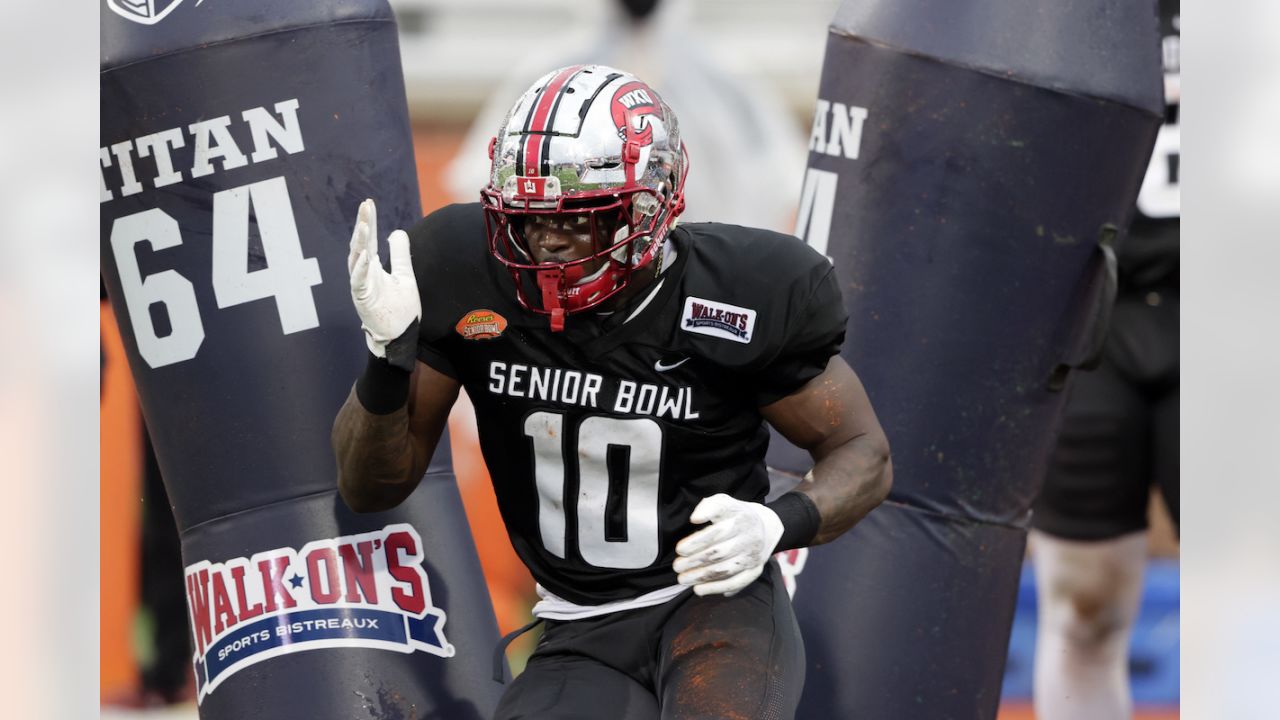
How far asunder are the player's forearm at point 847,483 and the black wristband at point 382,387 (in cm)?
56

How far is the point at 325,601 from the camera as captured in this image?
2730 millimetres

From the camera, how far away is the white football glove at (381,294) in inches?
87.9

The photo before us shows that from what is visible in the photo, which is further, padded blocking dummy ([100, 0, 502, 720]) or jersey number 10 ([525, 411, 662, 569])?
padded blocking dummy ([100, 0, 502, 720])

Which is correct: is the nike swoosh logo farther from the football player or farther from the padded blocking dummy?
the padded blocking dummy

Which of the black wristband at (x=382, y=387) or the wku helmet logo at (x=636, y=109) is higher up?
the wku helmet logo at (x=636, y=109)

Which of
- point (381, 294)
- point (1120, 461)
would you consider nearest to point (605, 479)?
point (381, 294)

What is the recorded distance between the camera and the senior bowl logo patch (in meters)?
2.39

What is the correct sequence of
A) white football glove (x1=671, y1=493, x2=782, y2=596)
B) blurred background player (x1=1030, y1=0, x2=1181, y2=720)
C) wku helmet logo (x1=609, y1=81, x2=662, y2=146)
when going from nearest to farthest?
white football glove (x1=671, y1=493, x2=782, y2=596), wku helmet logo (x1=609, y1=81, x2=662, y2=146), blurred background player (x1=1030, y1=0, x2=1181, y2=720)

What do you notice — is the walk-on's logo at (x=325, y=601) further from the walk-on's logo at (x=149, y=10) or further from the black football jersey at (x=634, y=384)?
the walk-on's logo at (x=149, y=10)

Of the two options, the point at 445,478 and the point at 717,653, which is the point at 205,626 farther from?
the point at 717,653

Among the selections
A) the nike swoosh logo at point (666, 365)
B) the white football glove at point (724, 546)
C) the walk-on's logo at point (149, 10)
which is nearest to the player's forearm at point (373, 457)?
the nike swoosh logo at point (666, 365)

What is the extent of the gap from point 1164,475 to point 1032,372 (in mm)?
999

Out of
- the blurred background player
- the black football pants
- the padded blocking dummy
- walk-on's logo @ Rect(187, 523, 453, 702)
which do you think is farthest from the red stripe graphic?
the blurred background player

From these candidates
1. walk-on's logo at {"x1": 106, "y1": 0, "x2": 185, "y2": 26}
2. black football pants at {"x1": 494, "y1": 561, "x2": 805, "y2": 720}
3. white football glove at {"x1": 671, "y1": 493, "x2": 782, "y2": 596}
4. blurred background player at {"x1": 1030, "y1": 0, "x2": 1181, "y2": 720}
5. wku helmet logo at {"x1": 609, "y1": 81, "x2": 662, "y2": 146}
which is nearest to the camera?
white football glove at {"x1": 671, "y1": 493, "x2": 782, "y2": 596}
